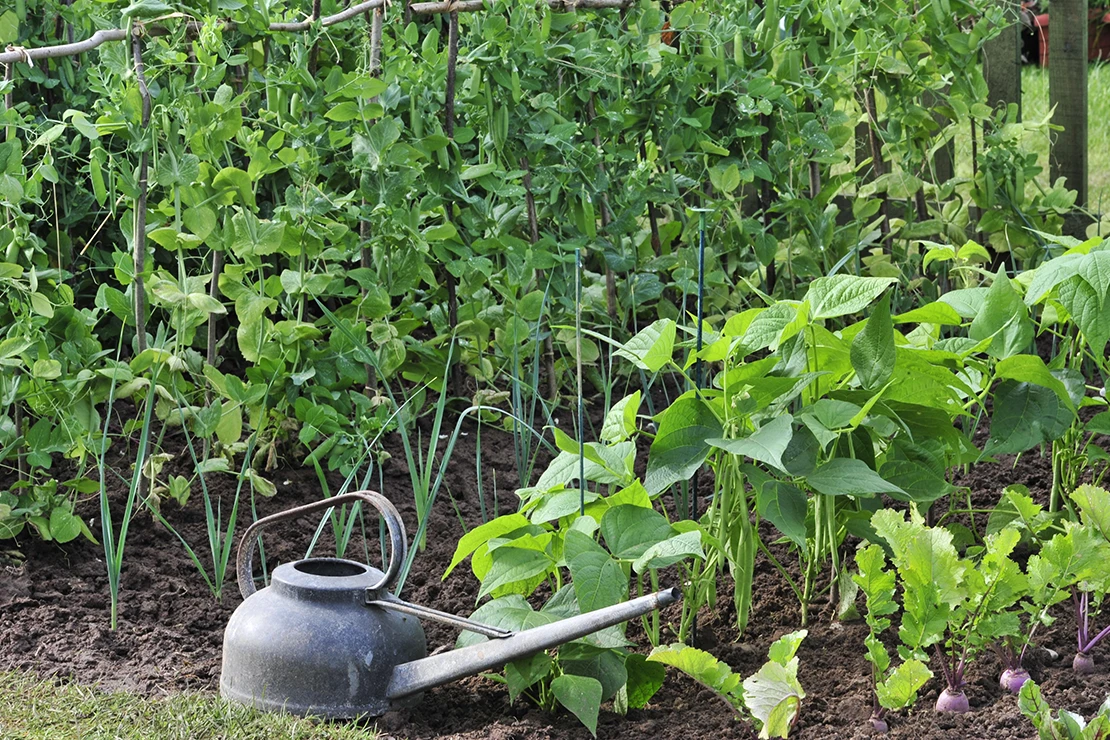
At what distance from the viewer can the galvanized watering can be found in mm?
1798

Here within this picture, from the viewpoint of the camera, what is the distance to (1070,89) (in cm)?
397

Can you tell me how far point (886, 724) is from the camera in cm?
169

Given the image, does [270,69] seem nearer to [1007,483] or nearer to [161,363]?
[161,363]

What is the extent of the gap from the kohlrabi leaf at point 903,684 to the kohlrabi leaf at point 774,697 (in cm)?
12

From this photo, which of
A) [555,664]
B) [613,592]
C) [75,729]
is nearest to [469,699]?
[555,664]

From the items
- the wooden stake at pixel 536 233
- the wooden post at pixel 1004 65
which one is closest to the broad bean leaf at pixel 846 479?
the wooden stake at pixel 536 233

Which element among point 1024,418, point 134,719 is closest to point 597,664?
point 134,719

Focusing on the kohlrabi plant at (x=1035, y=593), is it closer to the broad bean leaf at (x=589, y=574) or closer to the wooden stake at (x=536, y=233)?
the broad bean leaf at (x=589, y=574)

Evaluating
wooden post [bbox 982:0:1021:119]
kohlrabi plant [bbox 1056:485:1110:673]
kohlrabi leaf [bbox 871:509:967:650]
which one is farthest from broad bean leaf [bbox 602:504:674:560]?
wooden post [bbox 982:0:1021:119]

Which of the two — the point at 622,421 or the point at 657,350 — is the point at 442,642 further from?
the point at 657,350

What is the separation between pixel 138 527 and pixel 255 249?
668 mm

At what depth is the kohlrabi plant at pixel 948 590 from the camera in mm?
1635

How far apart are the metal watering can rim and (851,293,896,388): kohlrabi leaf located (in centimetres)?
46

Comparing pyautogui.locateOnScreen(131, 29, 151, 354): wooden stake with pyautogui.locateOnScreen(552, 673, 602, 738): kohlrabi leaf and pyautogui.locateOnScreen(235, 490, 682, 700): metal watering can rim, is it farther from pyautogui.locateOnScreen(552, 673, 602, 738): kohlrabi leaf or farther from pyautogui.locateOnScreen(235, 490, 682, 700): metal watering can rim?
pyautogui.locateOnScreen(552, 673, 602, 738): kohlrabi leaf
